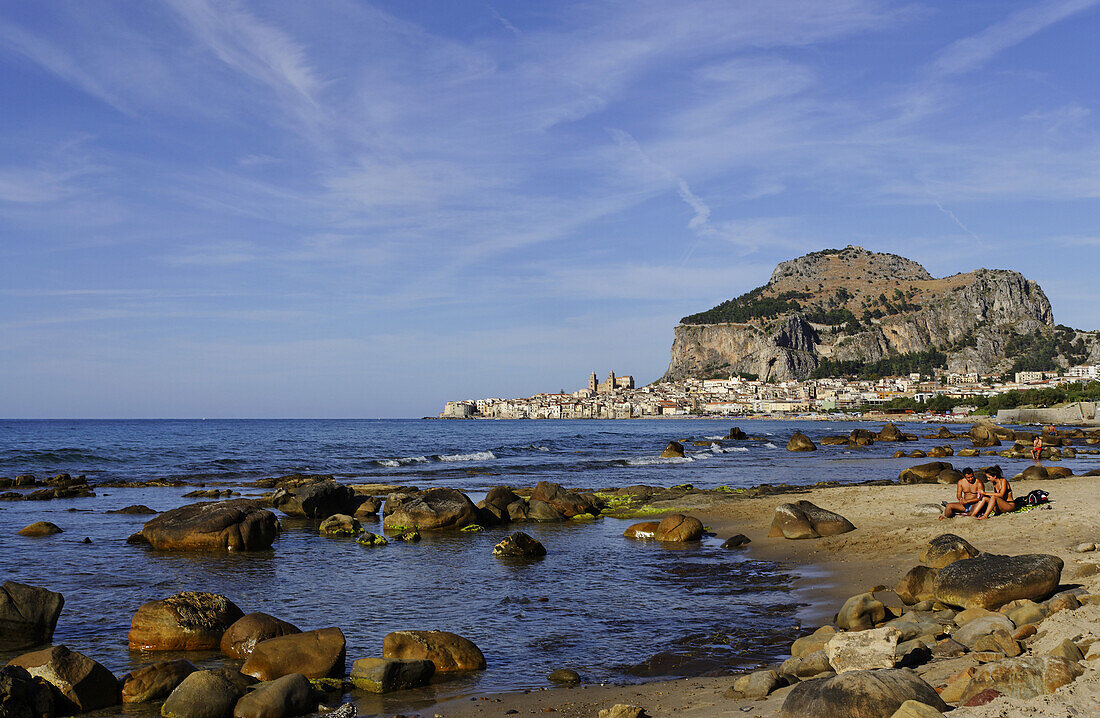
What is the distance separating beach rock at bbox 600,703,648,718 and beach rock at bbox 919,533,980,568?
Result: 7.71 m

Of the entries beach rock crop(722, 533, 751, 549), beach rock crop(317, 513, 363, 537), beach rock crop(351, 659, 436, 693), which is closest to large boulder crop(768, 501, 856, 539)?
beach rock crop(722, 533, 751, 549)

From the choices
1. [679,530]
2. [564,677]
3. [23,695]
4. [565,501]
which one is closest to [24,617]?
[23,695]

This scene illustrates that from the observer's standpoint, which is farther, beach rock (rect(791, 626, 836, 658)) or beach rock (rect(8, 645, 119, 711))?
beach rock (rect(791, 626, 836, 658))

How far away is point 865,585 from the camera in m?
13.9

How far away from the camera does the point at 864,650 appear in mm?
7887

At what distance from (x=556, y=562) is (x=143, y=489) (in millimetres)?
26363

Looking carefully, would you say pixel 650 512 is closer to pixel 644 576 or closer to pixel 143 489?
pixel 644 576

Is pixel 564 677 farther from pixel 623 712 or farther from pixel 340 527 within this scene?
pixel 340 527

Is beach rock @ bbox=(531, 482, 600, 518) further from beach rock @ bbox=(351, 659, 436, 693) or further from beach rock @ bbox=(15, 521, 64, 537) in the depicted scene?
beach rock @ bbox=(351, 659, 436, 693)

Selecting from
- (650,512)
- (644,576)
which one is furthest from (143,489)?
(644,576)

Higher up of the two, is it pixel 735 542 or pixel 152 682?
pixel 152 682

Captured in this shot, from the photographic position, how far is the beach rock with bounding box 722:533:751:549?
19.3 m

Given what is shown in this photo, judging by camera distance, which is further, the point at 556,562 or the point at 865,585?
the point at 556,562

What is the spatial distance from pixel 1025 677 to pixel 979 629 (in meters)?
2.86
